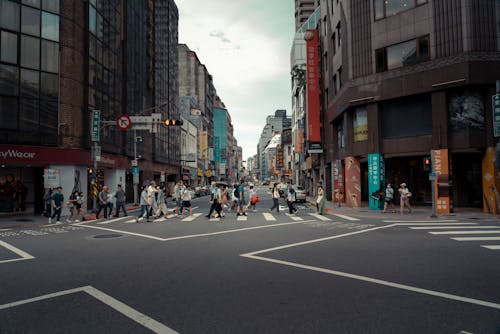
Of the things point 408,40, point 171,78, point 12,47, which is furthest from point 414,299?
point 171,78

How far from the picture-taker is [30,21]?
21.2 meters

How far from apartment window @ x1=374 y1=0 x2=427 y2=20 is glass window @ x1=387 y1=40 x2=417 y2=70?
229 centimetres

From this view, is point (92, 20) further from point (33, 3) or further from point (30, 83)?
point (30, 83)

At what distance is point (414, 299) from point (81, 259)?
727 cm

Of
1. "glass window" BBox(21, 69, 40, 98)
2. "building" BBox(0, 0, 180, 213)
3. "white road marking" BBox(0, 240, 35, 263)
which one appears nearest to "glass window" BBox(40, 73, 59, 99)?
"building" BBox(0, 0, 180, 213)

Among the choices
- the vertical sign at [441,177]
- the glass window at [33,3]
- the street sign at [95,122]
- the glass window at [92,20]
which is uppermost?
the glass window at [92,20]

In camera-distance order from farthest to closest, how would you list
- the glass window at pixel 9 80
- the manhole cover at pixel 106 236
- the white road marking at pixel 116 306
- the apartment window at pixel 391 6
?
the apartment window at pixel 391 6
the glass window at pixel 9 80
the manhole cover at pixel 106 236
the white road marking at pixel 116 306

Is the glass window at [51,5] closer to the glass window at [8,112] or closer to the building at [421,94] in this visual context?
the glass window at [8,112]

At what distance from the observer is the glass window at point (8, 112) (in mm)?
19859

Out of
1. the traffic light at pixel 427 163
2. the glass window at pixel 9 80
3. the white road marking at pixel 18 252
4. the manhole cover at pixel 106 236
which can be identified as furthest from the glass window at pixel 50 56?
the traffic light at pixel 427 163

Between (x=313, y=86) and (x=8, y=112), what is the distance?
26.3 metres

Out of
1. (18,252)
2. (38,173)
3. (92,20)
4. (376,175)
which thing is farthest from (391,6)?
(38,173)

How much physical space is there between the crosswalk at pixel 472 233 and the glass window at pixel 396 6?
15.6m

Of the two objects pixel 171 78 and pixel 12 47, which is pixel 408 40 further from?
pixel 171 78
